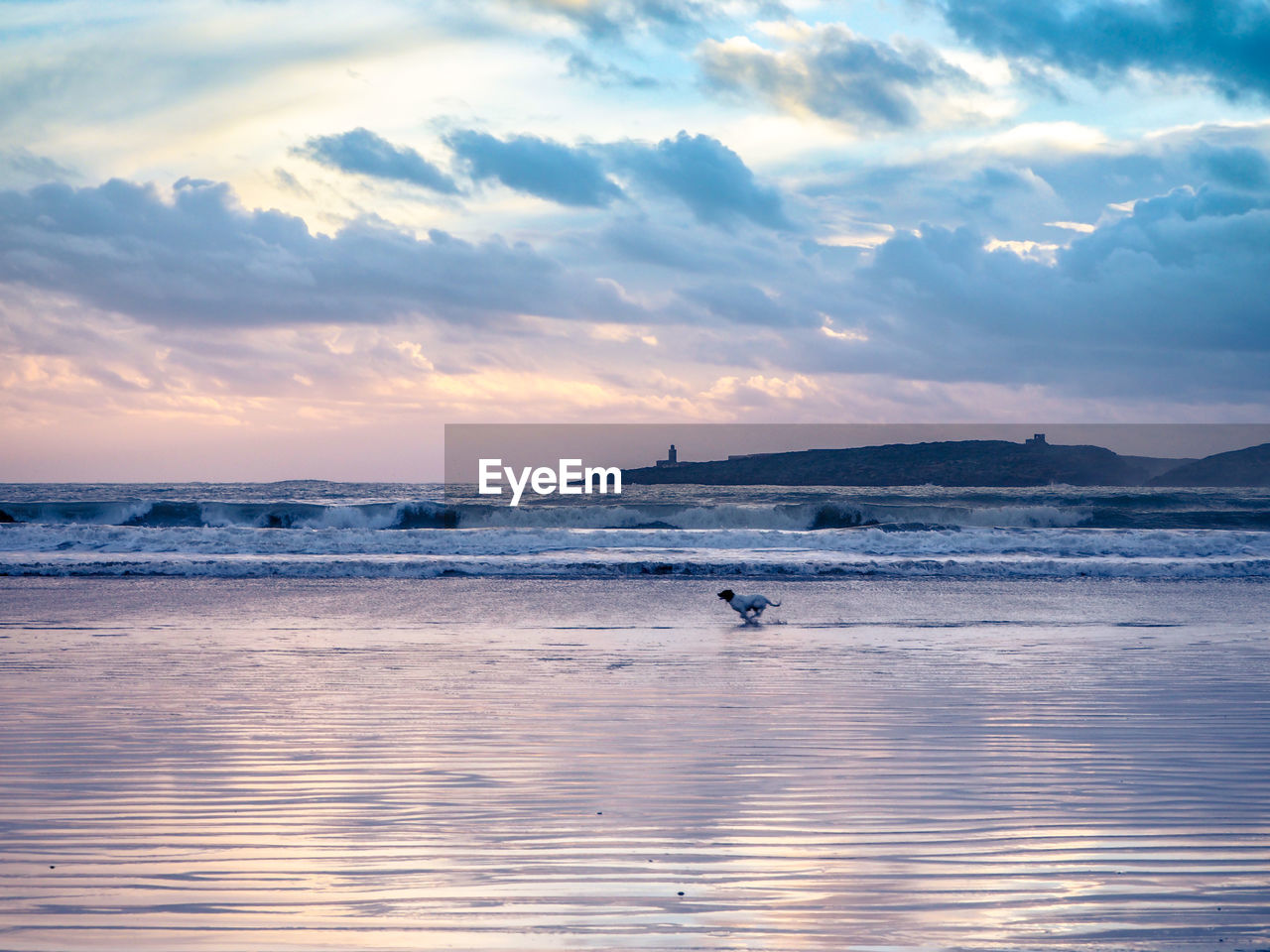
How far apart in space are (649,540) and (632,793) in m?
18.8

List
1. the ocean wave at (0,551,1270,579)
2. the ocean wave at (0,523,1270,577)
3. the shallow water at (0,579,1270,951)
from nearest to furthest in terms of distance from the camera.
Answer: the shallow water at (0,579,1270,951) → the ocean wave at (0,551,1270,579) → the ocean wave at (0,523,1270,577)

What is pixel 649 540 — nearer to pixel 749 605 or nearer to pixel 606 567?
pixel 606 567

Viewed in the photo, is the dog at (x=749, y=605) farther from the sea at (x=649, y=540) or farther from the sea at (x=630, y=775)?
the sea at (x=649, y=540)

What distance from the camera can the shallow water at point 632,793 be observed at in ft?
10.4

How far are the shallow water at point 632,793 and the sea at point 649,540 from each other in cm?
852

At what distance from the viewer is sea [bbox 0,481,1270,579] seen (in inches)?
696

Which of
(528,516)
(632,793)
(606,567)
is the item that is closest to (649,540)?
(606,567)

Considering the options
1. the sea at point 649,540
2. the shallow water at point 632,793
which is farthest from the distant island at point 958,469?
the shallow water at point 632,793

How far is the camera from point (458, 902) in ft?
10.8

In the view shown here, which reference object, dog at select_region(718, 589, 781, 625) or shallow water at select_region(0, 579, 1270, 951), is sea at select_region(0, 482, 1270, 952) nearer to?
shallow water at select_region(0, 579, 1270, 951)

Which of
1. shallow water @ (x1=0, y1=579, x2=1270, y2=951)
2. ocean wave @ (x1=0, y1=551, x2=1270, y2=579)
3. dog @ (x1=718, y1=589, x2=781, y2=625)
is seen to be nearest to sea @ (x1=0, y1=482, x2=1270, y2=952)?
shallow water @ (x1=0, y1=579, x2=1270, y2=951)

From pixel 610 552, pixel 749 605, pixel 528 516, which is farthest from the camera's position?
pixel 528 516

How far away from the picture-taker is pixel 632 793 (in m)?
4.46

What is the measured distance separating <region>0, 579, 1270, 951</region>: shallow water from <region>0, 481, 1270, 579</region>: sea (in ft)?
27.9
